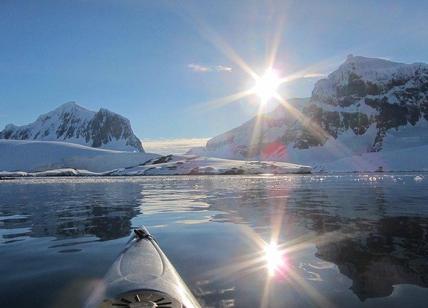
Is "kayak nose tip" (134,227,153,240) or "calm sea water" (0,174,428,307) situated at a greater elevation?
"kayak nose tip" (134,227,153,240)

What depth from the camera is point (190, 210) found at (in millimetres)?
23188

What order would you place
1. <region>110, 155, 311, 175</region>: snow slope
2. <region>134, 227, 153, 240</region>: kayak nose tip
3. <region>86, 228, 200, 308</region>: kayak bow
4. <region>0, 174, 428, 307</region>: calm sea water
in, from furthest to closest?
<region>110, 155, 311, 175</region>: snow slope, <region>134, 227, 153, 240</region>: kayak nose tip, <region>0, 174, 428, 307</region>: calm sea water, <region>86, 228, 200, 308</region>: kayak bow

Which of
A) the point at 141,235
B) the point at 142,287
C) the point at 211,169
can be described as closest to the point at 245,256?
the point at 141,235

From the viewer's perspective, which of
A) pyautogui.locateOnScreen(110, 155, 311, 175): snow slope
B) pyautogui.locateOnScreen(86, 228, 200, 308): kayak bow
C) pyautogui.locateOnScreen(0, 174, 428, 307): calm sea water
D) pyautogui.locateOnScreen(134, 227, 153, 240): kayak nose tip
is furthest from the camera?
pyautogui.locateOnScreen(110, 155, 311, 175): snow slope

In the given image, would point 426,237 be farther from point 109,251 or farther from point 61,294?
point 61,294

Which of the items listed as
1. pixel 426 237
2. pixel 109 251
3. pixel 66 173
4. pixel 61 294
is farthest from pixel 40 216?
pixel 66 173

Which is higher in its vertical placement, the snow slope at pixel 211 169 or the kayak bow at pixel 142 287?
the snow slope at pixel 211 169

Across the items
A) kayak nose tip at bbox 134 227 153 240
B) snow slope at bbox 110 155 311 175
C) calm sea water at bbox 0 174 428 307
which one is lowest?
calm sea water at bbox 0 174 428 307

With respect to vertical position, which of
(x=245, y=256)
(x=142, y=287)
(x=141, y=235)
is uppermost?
(x=141, y=235)

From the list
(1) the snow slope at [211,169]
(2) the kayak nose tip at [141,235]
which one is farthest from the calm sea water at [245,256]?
(1) the snow slope at [211,169]

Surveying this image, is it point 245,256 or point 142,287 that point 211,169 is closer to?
point 245,256

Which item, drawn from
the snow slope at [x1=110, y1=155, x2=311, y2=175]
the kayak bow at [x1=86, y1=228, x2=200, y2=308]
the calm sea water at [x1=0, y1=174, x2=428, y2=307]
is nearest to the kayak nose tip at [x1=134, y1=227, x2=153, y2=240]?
the calm sea water at [x1=0, y1=174, x2=428, y2=307]

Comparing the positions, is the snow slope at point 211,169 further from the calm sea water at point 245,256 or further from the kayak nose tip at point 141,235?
the kayak nose tip at point 141,235

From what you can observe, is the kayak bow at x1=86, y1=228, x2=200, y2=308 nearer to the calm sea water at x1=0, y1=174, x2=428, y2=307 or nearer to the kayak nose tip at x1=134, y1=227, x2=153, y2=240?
the calm sea water at x1=0, y1=174, x2=428, y2=307
